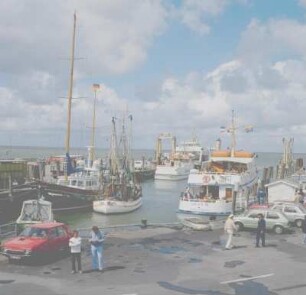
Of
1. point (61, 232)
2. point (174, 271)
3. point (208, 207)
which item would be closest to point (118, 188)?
point (208, 207)

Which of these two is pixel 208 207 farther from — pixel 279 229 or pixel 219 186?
pixel 279 229

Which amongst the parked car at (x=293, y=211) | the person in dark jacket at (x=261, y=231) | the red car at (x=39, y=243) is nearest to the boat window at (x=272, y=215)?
the parked car at (x=293, y=211)

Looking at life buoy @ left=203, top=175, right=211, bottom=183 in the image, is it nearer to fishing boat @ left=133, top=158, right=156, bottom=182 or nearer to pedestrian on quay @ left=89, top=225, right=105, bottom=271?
pedestrian on quay @ left=89, top=225, right=105, bottom=271

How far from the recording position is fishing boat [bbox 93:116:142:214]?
5512 centimetres

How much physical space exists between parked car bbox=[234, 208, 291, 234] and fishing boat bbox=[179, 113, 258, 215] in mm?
9589

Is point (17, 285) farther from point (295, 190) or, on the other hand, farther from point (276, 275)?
point (295, 190)

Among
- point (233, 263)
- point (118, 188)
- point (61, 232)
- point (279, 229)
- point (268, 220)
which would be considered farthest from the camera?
point (118, 188)

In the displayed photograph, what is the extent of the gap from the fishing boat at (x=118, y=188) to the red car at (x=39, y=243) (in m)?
30.6

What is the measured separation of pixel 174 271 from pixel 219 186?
2554 cm

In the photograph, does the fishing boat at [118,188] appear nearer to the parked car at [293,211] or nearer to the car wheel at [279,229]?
the parked car at [293,211]

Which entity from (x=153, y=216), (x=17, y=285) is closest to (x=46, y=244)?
(x=17, y=285)

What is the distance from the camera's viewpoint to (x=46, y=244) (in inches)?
887

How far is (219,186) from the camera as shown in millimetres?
46031

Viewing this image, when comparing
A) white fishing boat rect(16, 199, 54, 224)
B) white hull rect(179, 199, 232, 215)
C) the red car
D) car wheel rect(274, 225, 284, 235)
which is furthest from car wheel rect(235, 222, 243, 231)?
white hull rect(179, 199, 232, 215)
